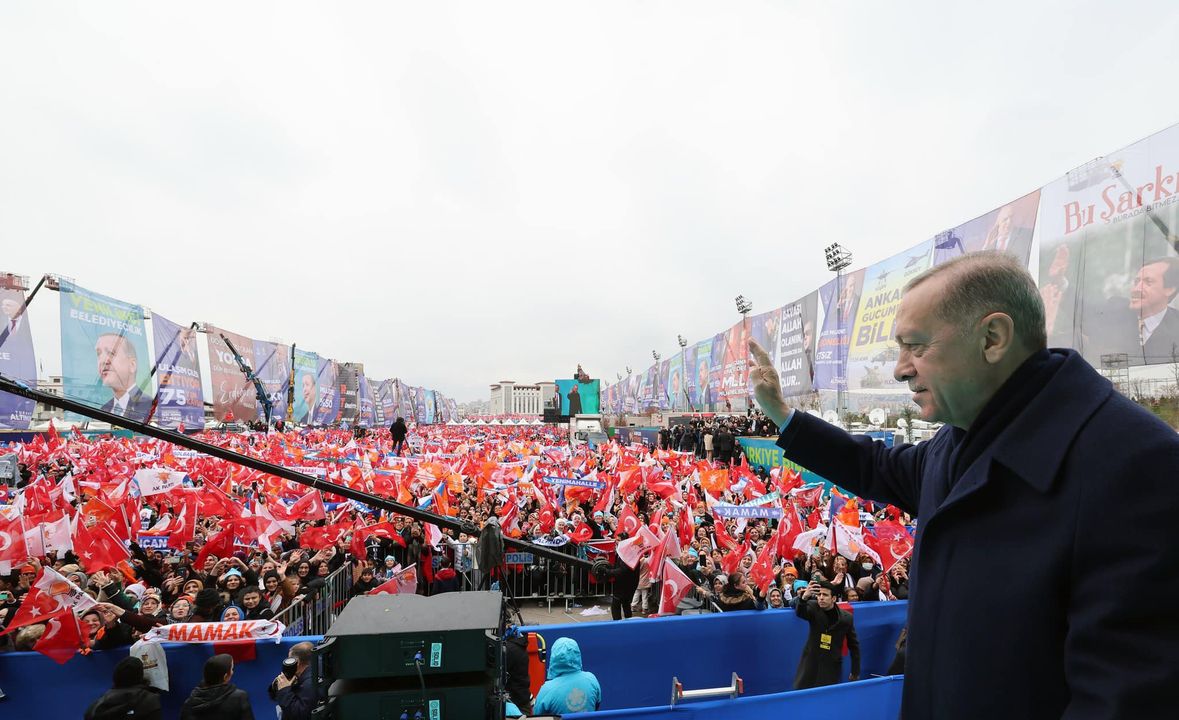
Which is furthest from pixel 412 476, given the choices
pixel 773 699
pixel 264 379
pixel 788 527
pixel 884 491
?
pixel 264 379

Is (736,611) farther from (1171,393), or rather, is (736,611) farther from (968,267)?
(1171,393)

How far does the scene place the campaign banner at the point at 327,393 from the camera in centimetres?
5266

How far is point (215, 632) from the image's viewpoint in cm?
574

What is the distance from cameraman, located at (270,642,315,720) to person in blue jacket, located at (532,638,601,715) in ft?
5.41

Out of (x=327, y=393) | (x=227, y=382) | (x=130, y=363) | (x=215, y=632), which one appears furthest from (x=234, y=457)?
(x=327, y=393)

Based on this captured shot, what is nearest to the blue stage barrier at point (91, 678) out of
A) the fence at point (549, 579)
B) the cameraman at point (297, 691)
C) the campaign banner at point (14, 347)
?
the cameraman at point (297, 691)

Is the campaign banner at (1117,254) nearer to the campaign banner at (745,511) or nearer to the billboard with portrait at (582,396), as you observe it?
the campaign banner at (745,511)

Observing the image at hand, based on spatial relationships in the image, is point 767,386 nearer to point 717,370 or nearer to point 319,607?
point 319,607

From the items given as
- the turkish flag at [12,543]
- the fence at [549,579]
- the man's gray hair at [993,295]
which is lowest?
the fence at [549,579]

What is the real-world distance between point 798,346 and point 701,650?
21.2m

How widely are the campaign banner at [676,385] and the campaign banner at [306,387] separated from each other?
108 feet

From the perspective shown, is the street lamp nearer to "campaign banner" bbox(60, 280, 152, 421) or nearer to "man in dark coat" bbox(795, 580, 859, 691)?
"man in dark coat" bbox(795, 580, 859, 691)

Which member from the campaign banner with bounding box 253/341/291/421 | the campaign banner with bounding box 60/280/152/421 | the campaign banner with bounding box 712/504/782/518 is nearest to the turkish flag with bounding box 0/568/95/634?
the campaign banner with bounding box 712/504/782/518

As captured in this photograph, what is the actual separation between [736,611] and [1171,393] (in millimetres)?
9593
